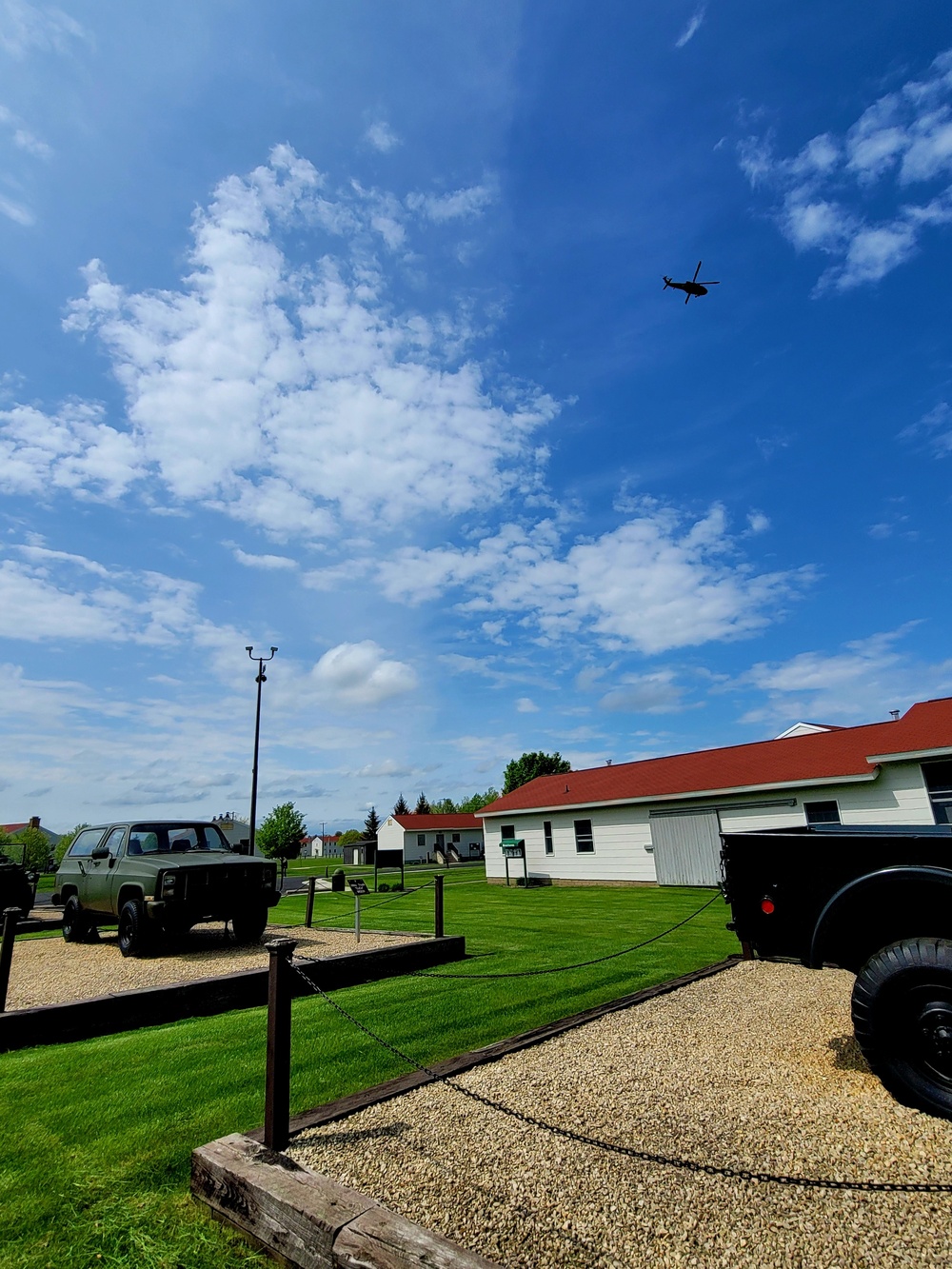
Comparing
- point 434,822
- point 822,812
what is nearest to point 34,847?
point 434,822

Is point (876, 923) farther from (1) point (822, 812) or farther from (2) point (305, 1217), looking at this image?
(1) point (822, 812)

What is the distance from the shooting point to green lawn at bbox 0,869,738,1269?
2.86 m

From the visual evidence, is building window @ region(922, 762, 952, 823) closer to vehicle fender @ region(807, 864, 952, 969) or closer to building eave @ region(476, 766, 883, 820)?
building eave @ region(476, 766, 883, 820)

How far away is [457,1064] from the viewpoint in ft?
15.2

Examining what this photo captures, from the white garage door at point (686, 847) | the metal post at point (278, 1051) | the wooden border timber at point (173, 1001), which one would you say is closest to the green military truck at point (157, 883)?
the wooden border timber at point (173, 1001)

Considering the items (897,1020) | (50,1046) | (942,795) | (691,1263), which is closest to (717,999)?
(897,1020)

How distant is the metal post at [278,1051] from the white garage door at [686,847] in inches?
730

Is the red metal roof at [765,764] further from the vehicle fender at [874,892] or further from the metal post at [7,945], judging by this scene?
the metal post at [7,945]

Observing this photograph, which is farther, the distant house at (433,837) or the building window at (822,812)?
the distant house at (433,837)

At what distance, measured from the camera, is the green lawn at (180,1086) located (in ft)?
9.37

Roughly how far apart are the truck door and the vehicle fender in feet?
32.0

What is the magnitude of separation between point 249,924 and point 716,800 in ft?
49.8

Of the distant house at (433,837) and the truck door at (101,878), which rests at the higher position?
the distant house at (433,837)

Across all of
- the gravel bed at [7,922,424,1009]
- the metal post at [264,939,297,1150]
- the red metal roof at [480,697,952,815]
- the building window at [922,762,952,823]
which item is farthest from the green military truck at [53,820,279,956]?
the building window at [922,762,952,823]
